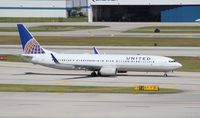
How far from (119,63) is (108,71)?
1.58 metres

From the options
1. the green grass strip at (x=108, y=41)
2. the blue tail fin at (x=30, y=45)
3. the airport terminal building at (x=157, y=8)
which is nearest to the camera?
the blue tail fin at (x=30, y=45)

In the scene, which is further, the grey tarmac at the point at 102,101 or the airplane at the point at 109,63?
the airplane at the point at 109,63

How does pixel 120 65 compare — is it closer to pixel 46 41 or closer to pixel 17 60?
pixel 17 60

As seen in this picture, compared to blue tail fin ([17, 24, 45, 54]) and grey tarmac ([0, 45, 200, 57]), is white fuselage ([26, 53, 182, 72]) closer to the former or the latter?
blue tail fin ([17, 24, 45, 54])

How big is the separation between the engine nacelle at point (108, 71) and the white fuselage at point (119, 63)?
36 centimetres

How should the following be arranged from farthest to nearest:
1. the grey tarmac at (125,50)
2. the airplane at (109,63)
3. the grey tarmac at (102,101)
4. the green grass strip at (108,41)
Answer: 1. the green grass strip at (108,41)
2. the grey tarmac at (125,50)
3. the airplane at (109,63)
4. the grey tarmac at (102,101)

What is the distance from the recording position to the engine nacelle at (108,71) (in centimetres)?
6456

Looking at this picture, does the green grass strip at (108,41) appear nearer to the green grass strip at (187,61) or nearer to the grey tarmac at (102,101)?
the green grass strip at (187,61)

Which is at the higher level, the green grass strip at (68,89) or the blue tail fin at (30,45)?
the blue tail fin at (30,45)

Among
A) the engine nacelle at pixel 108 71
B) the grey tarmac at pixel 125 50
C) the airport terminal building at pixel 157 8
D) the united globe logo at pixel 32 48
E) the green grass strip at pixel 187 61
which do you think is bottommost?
the airport terminal building at pixel 157 8

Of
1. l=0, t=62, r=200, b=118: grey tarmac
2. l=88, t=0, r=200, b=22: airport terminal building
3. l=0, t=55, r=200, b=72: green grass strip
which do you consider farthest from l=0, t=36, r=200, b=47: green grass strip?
l=88, t=0, r=200, b=22: airport terminal building

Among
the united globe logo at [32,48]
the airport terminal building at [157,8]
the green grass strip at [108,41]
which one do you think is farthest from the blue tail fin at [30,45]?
the airport terminal building at [157,8]

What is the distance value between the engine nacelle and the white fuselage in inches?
14.3

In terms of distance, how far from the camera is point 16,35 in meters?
125
